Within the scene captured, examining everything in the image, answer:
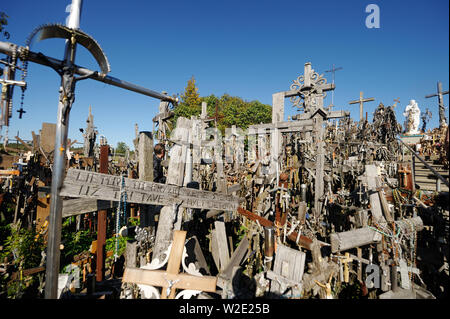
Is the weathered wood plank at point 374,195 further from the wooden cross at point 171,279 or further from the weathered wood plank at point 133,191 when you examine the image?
the wooden cross at point 171,279

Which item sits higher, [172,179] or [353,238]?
[172,179]

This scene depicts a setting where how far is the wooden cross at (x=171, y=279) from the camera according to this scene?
2.64 meters

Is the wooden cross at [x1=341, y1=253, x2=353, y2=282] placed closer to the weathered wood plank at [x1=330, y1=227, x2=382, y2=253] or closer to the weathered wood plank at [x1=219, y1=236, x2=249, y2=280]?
the weathered wood plank at [x1=330, y1=227, x2=382, y2=253]

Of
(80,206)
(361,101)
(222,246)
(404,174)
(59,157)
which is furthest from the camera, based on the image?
(361,101)

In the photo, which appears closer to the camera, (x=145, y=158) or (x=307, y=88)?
(x=145, y=158)

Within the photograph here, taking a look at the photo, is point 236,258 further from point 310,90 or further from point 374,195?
point 310,90

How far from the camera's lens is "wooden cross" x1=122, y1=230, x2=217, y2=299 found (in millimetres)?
2639

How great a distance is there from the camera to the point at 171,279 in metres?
2.66

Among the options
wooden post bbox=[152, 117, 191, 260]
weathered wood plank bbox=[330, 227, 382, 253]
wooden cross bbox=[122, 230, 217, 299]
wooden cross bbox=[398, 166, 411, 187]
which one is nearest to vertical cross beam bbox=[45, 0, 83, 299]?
wooden cross bbox=[122, 230, 217, 299]

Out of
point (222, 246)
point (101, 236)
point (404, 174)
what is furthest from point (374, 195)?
point (101, 236)

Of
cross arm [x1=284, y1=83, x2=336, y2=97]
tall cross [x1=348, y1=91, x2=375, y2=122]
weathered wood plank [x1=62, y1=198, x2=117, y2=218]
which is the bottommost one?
weathered wood plank [x1=62, y1=198, x2=117, y2=218]

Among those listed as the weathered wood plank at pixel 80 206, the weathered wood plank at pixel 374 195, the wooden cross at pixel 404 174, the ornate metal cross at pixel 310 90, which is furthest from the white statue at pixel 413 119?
the weathered wood plank at pixel 80 206

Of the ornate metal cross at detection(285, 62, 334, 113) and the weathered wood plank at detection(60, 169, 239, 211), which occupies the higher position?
the ornate metal cross at detection(285, 62, 334, 113)

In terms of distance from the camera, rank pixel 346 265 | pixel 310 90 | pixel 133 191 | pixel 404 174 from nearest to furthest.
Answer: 1. pixel 133 191
2. pixel 346 265
3. pixel 404 174
4. pixel 310 90
